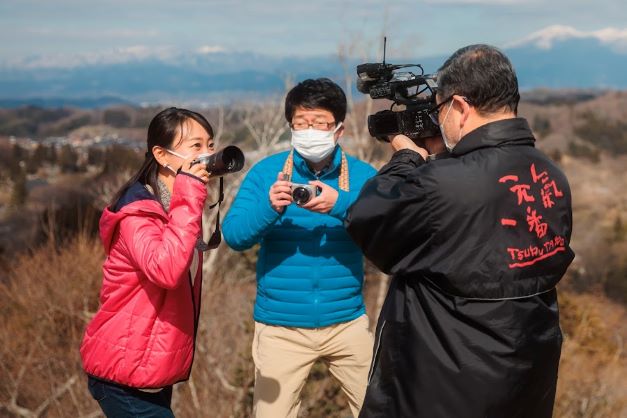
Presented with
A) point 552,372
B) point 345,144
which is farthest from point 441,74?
point 345,144

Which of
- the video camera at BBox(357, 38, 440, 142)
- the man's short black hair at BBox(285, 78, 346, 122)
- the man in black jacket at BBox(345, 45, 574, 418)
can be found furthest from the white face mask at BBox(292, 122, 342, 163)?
the man in black jacket at BBox(345, 45, 574, 418)

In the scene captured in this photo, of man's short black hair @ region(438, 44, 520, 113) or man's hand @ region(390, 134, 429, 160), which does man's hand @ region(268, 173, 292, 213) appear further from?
man's short black hair @ region(438, 44, 520, 113)

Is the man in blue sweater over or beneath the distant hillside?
over

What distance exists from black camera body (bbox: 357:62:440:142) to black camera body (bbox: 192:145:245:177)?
0.55 metres

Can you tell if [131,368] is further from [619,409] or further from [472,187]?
[619,409]

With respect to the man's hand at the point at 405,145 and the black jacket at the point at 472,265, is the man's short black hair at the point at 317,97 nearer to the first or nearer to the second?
the man's hand at the point at 405,145

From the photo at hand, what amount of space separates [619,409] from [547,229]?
10713 millimetres

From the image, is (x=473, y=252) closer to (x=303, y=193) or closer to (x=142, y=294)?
(x=303, y=193)

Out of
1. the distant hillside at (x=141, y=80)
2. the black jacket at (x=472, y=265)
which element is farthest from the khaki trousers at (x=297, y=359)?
the distant hillside at (x=141, y=80)

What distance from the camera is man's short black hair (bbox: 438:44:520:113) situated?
6.91 ft

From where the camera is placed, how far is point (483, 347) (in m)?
2.09

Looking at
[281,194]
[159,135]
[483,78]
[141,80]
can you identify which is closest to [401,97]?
[483,78]

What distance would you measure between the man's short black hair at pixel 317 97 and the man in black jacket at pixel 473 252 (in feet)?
3.40

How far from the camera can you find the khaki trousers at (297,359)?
10.2ft
